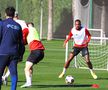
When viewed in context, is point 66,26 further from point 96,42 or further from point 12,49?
point 12,49

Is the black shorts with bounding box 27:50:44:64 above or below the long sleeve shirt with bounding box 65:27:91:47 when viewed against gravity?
below

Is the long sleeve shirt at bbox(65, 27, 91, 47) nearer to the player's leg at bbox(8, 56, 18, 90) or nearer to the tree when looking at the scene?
the player's leg at bbox(8, 56, 18, 90)

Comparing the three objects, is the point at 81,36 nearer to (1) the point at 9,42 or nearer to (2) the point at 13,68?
(2) the point at 13,68

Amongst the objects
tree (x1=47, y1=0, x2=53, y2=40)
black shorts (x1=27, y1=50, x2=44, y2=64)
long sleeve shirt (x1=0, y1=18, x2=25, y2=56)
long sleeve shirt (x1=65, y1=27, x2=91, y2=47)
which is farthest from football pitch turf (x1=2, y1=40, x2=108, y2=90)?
tree (x1=47, y1=0, x2=53, y2=40)

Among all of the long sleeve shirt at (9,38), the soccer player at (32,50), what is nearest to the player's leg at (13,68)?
the long sleeve shirt at (9,38)

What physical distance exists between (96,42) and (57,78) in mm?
10448

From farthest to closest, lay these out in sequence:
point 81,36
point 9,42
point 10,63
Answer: point 81,36 → point 10,63 → point 9,42

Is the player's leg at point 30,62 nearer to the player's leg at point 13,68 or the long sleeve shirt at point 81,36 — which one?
the player's leg at point 13,68

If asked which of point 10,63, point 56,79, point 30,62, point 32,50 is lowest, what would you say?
point 56,79

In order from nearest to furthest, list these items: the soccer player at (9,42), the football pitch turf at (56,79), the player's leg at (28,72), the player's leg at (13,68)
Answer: the soccer player at (9,42), the player's leg at (13,68), the player's leg at (28,72), the football pitch turf at (56,79)

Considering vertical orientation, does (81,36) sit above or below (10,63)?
above

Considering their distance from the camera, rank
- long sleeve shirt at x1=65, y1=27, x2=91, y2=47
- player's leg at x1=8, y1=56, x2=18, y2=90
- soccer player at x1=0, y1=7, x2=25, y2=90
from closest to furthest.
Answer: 1. soccer player at x1=0, y1=7, x2=25, y2=90
2. player's leg at x1=8, y1=56, x2=18, y2=90
3. long sleeve shirt at x1=65, y1=27, x2=91, y2=47

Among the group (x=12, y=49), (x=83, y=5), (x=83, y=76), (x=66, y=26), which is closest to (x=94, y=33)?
(x=83, y=5)

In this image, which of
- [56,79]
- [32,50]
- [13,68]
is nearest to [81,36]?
[56,79]
